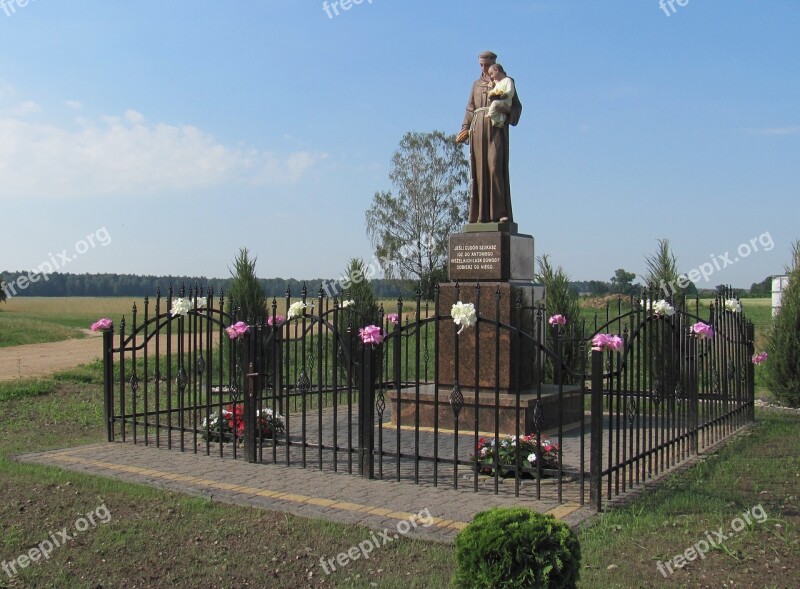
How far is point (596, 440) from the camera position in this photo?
544 centimetres

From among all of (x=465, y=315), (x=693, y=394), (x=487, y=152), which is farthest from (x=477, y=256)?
(x=465, y=315)

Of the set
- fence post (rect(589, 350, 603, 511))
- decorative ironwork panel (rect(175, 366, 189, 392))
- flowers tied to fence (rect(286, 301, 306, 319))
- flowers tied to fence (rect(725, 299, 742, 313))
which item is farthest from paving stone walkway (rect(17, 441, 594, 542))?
flowers tied to fence (rect(725, 299, 742, 313))

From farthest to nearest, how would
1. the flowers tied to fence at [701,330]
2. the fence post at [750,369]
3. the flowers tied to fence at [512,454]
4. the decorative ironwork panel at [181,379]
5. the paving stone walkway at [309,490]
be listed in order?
the fence post at [750,369] < the flowers tied to fence at [701,330] < the decorative ironwork panel at [181,379] < the flowers tied to fence at [512,454] < the paving stone walkway at [309,490]

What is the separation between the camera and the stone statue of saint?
9.48 meters

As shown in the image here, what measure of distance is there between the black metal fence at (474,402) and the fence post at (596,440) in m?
0.01

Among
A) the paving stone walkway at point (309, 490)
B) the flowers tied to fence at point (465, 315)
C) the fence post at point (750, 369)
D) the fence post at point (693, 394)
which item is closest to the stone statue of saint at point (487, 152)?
the fence post at point (693, 394)

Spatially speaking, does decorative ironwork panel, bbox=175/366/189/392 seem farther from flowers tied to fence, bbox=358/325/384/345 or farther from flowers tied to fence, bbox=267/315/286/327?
flowers tied to fence, bbox=358/325/384/345

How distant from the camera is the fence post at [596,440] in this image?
5.39 metres

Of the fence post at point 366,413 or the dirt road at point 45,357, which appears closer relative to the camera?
the fence post at point 366,413

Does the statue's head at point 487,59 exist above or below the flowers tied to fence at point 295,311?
above

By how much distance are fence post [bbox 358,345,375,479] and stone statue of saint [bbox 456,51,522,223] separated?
3.68 meters

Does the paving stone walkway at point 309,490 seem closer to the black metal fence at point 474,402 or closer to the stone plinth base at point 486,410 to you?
the black metal fence at point 474,402

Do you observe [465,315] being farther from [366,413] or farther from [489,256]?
[489,256]

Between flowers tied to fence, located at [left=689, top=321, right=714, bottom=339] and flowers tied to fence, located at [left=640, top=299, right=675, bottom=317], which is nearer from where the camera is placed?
flowers tied to fence, located at [left=640, top=299, right=675, bottom=317]
